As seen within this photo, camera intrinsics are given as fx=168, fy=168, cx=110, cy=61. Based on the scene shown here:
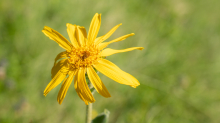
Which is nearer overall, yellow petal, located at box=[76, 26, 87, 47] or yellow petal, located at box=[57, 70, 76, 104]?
yellow petal, located at box=[57, 70, 76, 104]

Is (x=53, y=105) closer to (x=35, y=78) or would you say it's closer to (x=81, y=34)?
(x=35, y=78)

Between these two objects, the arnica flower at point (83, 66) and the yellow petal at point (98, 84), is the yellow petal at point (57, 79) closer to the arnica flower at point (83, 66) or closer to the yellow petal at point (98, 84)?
the arnica flower at point (83, 66)

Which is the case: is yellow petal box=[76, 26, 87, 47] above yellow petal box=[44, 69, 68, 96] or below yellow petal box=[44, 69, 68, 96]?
above

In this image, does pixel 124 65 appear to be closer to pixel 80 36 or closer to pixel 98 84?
pixel 80 36

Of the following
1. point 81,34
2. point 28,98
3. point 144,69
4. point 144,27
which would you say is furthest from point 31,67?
point 144,27

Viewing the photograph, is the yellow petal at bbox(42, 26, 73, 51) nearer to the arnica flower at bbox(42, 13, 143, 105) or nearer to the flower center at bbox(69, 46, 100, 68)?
the arnica flower at bbox(42, 13, 143, 105)

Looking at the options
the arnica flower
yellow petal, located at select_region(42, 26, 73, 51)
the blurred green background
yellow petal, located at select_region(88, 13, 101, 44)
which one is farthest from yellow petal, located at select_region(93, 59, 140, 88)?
the blurred green background

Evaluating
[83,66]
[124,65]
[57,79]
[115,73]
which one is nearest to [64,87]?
[57,79]
